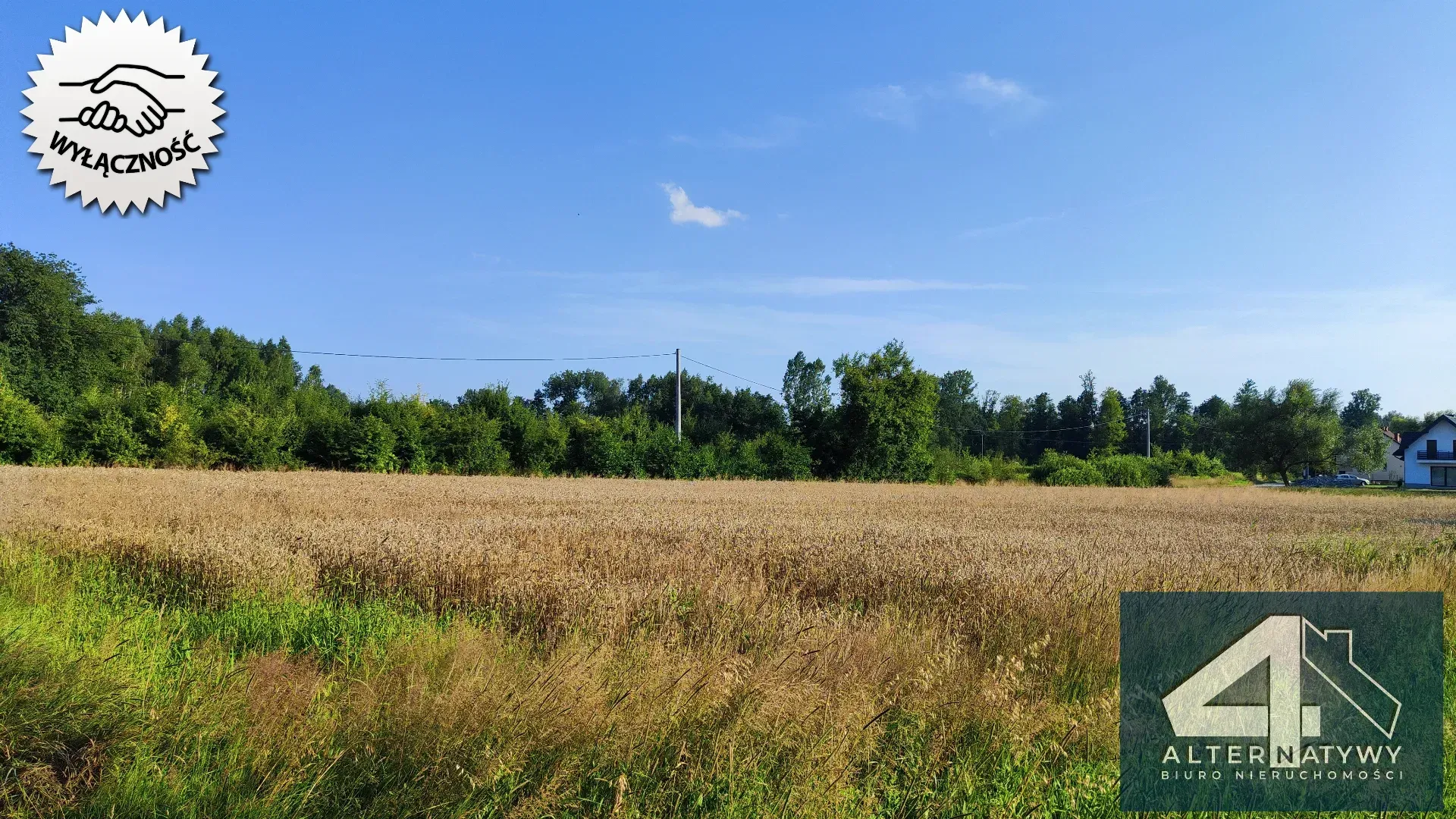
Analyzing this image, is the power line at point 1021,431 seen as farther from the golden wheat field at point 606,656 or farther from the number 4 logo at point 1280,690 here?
the number 4 logo at point 1280,690

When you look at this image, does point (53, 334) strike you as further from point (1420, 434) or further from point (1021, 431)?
point (1420, 434)

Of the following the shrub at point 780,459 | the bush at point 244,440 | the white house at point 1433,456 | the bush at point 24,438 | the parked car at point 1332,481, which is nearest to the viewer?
the bush at point 24,438

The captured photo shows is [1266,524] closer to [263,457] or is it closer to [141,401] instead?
[263,457]

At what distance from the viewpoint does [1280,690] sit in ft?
15.0

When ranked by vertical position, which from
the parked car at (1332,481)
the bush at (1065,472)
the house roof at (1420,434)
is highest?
the house roof at (1420,434)

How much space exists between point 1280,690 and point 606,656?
421cm

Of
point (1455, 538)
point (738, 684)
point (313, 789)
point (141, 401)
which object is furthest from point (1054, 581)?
point (141, 401)

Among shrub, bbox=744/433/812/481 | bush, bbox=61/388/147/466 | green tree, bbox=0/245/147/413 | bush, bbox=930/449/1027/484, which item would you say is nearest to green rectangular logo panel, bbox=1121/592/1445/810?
shrub, bbox=744/433/812/481

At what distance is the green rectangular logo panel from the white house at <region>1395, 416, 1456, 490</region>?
101 metres

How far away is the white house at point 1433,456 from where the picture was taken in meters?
80.4

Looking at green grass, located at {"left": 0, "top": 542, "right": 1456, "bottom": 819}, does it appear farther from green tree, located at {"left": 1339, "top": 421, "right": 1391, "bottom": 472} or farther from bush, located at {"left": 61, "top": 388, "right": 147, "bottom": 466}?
green tree, located at {"left": 1339, "top": 421, "right": 1391, "bottom": 472}

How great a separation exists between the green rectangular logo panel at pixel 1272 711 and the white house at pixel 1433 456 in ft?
331

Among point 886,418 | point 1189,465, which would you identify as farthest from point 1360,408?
point 886,418

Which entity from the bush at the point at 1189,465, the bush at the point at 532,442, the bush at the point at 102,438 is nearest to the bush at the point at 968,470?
the bush at the point at 1189,465
